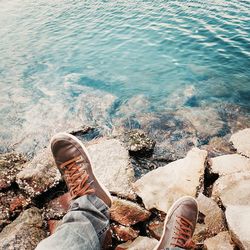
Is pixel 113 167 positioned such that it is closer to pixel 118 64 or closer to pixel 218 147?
pixel 218 147

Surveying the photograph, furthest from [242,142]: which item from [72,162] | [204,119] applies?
[72,162]

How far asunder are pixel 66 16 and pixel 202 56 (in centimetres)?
805

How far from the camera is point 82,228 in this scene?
8.82ft

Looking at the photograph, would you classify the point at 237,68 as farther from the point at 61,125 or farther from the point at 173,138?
the point at 61,125

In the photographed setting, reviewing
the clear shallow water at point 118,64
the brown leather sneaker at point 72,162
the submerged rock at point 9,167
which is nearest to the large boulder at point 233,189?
the brown leather sneaker at point 72,162

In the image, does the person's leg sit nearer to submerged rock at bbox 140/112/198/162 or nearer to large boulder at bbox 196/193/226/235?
large boulder at bbox 196/193/226/235

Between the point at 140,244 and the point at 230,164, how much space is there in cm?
211

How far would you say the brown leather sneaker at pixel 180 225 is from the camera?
10.9 ft

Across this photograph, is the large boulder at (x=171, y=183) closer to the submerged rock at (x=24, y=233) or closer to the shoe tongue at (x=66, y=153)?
the shoe tongue at (x=66, y=153)

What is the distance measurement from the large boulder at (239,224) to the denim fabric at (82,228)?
142 cm

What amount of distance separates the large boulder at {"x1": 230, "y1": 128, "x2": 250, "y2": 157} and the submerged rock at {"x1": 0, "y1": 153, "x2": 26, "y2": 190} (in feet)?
13.6

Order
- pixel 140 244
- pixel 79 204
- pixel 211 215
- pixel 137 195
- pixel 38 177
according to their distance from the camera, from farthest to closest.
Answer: pixel 38 177 < pixel 137 195 < pixel 211 215 < pixel 140 244 < pixel 79 204

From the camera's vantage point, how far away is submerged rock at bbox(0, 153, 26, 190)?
15.2 feet

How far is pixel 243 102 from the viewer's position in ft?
25.0
